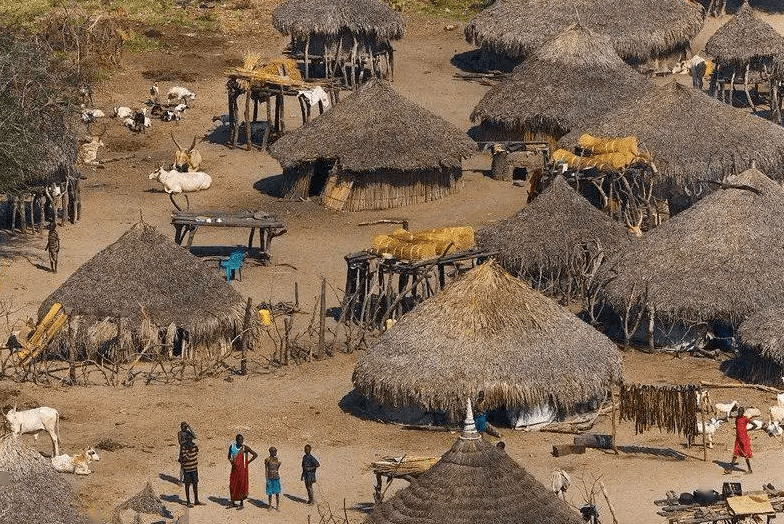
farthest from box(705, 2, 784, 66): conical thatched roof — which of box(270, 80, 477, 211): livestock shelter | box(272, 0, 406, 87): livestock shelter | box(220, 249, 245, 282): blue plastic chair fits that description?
box(220, 249, 245, 282): blue plastic chair

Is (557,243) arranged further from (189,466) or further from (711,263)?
(189,466)

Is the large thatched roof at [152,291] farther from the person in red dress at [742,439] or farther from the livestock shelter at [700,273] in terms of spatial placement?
the person in red dress at [742,439]

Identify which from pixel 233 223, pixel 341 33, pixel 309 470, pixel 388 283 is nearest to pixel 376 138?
pixel 233 223

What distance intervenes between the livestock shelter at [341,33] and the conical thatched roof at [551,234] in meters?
16.4

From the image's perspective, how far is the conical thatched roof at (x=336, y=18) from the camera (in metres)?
65.4

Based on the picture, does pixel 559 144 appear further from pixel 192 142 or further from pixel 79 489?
pixel 79 489

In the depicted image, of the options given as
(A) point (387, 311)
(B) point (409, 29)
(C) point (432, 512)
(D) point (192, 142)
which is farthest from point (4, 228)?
(C) point (432, 512)

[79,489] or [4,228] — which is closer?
[79,489]

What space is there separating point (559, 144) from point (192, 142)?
32.1 feet

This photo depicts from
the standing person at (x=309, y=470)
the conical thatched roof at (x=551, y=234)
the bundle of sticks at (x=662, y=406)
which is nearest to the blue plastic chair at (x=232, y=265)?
the conical thatched roof at (x=551, y=234)

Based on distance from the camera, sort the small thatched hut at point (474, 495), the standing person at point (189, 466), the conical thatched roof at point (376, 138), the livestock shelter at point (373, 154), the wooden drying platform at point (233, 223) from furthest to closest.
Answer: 1. the livestock shelter at point (373, 154)
2. the conical thatched roof at point (376, 138)
3. the wooden drying platform at point (233, 223)
4. the standing person at point (189, 466)
5. the small thatched hut at point (474, 495)

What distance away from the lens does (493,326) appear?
4169cm

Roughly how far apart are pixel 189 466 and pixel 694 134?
21.8 metres

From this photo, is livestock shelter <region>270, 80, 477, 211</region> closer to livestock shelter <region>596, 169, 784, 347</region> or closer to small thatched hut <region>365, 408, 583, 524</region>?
livestock shelter <region>596, 169, 784, 347</region>
